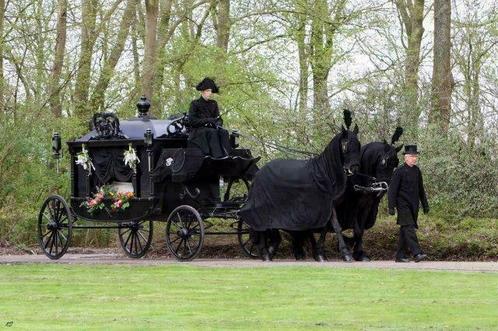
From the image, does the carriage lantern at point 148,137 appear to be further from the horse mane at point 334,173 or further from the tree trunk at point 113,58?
the tree trunk at point 113,58

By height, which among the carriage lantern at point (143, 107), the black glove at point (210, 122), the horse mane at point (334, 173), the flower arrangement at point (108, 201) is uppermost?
the carriage lantern at point (143, 107)

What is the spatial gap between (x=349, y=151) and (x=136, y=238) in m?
4.60

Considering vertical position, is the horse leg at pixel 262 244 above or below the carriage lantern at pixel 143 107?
below

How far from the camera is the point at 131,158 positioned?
20812 millimetres

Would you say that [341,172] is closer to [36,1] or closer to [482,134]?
[482,134]

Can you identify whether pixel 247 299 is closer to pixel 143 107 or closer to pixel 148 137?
pixel 148 137

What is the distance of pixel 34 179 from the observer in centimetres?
2539

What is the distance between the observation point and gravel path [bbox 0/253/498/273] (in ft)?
57.7

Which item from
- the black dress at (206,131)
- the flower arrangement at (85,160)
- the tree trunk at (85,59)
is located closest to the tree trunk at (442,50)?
the tree trunk at (85,59)

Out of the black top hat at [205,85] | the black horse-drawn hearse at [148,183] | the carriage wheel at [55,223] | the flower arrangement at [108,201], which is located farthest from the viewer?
the carriage wheel at [55,223]

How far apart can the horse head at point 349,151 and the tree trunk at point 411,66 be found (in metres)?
4.82

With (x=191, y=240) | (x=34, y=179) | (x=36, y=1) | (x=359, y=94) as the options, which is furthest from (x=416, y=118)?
(x=36, y=1)

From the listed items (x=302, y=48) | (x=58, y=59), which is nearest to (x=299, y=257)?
(x=58, y=59)

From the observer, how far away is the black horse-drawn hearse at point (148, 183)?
20.3 m
